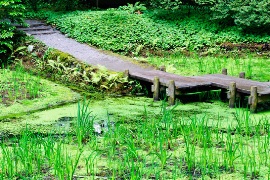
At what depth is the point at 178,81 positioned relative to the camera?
9250 millimetres

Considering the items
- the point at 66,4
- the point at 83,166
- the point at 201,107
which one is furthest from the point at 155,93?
the point at 66,4

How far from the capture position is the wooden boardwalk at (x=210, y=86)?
8.11 metres

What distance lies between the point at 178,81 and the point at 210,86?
0.53m

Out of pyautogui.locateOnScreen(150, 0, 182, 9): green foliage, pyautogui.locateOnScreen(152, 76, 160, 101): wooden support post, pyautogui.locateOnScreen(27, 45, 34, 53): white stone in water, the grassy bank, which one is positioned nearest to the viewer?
pyautogui.locateOnScreen(152, 76, 160, 101): wooden support post

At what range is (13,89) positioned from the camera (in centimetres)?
973

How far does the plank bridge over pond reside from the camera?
27.5ft

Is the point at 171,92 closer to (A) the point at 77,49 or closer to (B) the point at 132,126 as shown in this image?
(B) the point at 132,126

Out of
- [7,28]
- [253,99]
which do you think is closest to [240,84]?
[253,99]

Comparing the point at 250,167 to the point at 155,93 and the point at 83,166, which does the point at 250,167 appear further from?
the point at 155,93

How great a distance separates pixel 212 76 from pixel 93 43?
4.39m

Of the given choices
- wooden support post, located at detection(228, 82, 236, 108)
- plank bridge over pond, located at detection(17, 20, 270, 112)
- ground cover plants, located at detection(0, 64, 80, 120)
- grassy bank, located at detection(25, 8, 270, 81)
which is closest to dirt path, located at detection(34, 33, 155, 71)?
plank bridge over pond, located at detection(17, 20, 270, 112)

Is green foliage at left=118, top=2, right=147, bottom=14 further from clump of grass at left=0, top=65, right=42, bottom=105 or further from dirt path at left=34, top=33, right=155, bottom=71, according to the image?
clump of grass at left=0, top=65, right=42, bottom=105

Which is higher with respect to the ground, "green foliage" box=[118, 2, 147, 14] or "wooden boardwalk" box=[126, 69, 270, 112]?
"green foliage" box=[118, 2, 147, 14]

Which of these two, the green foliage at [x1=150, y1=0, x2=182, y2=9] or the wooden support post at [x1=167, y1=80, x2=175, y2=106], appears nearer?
the wooden support post at [x1=167, y1=80, x2=175, y2=106]
